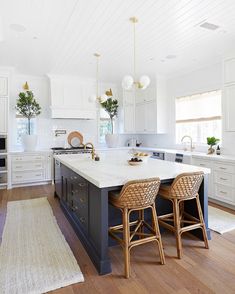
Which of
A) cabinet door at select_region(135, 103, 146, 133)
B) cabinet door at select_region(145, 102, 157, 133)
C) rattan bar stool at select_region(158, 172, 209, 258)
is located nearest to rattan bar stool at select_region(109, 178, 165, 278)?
rattan bar stool at select_region(158, 172, 209, 258)

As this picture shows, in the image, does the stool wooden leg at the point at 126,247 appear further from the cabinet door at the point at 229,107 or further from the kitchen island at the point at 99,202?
the cabinet door at the point at 229,107

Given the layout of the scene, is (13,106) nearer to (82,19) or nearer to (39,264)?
(82,19)

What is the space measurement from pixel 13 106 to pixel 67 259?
4.72 metres

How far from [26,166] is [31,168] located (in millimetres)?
128

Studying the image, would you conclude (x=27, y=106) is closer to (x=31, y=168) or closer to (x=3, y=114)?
(x=3, y=114)

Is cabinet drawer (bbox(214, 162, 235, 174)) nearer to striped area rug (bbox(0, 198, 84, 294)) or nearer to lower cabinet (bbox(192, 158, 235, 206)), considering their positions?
lower cabinet (bbox(192, 158, 235, 206))

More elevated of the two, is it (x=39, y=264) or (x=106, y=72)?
(x=106, y=72)

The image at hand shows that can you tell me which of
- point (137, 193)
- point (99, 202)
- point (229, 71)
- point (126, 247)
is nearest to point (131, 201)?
point (137, 193)

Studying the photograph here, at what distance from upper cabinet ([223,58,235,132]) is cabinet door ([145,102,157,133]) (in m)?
2.09

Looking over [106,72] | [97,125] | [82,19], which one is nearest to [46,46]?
[82,19]

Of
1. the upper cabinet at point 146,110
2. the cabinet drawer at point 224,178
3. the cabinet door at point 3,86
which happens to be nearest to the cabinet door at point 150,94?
the upper cabinet at point 146,110

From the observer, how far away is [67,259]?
2266 millimetres

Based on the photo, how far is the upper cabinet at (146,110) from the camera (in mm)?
5990

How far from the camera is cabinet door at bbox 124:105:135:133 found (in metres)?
6.82
